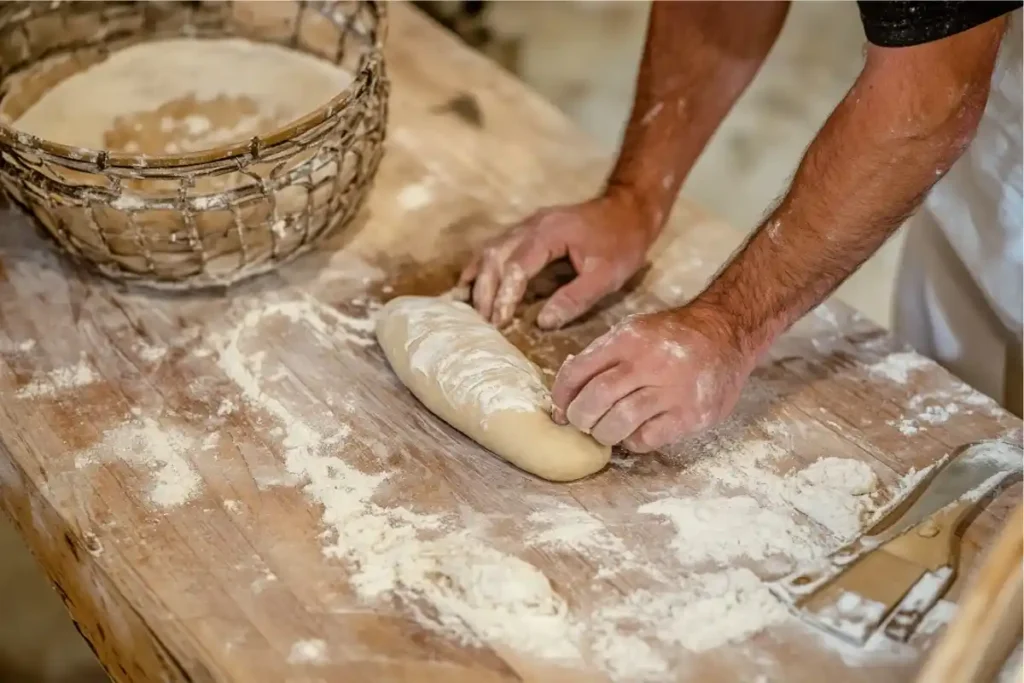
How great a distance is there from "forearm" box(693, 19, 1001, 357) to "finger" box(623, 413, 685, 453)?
0.32ft

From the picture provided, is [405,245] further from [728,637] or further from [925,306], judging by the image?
[925,306]

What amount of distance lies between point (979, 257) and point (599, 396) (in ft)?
1.61

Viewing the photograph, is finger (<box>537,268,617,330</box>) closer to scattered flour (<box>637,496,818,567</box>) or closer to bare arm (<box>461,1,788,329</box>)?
bare arm (<box>461,1,788,329</box>)

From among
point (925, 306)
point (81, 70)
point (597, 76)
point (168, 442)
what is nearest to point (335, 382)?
point (168, 442)

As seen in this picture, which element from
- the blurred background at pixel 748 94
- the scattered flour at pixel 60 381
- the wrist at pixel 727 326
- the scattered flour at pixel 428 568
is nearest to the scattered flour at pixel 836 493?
the wrist at pixel 727 326

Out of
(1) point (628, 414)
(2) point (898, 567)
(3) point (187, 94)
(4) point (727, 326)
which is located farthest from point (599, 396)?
(3) point (187, 94)

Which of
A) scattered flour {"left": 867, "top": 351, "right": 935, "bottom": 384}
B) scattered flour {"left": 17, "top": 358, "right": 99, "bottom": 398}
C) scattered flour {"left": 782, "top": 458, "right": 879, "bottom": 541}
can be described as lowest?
scattered flour {"left": 17, "top": 358, "right": 99, "bottom": 398}

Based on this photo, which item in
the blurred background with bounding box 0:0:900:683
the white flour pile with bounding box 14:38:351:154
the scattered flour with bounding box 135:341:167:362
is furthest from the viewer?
the blurred background with bounding box 0:0:900:683

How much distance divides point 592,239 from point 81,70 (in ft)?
1.90

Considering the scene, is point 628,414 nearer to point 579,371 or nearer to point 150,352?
point 579,371

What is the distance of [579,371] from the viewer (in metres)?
0.74

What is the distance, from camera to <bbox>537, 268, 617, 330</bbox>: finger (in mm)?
895

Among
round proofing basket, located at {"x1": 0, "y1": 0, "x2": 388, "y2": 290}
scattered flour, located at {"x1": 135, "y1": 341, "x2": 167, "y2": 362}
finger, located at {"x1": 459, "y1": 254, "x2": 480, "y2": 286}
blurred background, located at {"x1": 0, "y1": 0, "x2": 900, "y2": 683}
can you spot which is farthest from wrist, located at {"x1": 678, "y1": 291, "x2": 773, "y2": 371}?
blurred background, located at {"x1": 0, "y1": 0, "x2": 900, "y2": 683}

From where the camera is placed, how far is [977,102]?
71 centimetres
